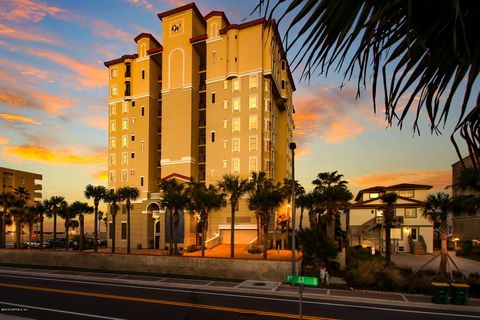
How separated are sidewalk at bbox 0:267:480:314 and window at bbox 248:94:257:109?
3343 centimetres

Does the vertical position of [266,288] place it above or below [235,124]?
below

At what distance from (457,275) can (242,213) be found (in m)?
31.7

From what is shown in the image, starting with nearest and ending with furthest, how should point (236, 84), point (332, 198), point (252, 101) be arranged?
point (332, 198)
point (252, 101)
point (236, 84)

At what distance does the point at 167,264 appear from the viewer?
35.2 meters

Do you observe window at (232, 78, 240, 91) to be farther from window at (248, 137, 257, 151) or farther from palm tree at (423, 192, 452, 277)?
palm tree at (423, 192, 452, 277)

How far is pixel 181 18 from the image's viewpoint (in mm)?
65625

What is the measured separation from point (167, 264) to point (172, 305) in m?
13.8

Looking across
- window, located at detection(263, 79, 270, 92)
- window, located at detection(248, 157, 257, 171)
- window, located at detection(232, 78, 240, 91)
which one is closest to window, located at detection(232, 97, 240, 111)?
window, located at detection(232, 78, 240, 91)

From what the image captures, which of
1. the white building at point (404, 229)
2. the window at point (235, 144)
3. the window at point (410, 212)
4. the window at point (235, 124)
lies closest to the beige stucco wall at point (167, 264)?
the window at point (235, 144)

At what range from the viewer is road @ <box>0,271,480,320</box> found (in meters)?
19.5

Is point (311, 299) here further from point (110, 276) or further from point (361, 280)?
point (110, 276)

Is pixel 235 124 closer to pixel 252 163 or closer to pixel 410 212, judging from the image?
pixel 252 163

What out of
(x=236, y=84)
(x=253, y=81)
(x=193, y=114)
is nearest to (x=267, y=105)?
(x=253, y=81)

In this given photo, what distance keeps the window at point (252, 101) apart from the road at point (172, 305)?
3601 cm
